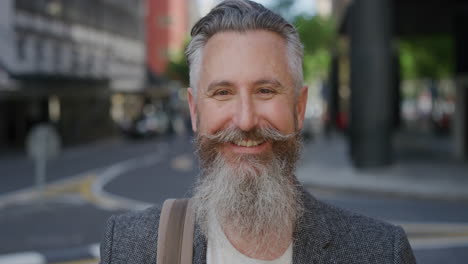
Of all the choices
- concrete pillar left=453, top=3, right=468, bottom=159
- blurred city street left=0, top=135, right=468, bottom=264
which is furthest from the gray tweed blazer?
concrete pillar left=453, top=3, right=468, bottom=159

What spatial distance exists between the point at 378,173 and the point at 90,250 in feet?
36.0

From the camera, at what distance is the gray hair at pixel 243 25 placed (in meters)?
1.86

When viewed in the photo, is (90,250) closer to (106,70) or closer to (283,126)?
(283,126)

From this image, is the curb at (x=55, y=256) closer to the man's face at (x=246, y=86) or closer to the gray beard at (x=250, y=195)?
the gray beard at (x=250, y=195)

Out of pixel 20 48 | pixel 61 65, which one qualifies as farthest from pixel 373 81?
pixel 61 65

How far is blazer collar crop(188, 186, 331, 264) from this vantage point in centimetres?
186

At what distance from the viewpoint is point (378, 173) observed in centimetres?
1803

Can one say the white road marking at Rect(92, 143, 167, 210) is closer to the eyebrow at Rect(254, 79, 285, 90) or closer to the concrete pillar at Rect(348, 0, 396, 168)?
the concrete pillar at Rect(348, 0, 396, 168)

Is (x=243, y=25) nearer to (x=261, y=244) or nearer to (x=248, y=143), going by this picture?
(x=248, y=143)

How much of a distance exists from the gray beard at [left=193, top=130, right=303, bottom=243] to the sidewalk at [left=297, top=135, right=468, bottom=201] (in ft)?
30.7

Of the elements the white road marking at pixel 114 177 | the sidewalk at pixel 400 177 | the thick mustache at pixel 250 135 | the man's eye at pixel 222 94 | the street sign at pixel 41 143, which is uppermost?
the man's eye at pixel 222 94

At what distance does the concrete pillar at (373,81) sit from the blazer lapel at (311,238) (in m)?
17.7

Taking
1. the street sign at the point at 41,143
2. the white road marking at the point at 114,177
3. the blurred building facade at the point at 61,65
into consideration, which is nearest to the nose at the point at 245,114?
the white road marking at the point at 114,177

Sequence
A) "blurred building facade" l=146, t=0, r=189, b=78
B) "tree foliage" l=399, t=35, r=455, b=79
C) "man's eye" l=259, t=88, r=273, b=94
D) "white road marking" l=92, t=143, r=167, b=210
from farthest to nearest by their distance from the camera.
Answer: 1. "blurred building facade" l=146, t=0, r=189, b=78
2. "tree foliage" l=399, t=35, r=455, b=79
3. "white road marking" l=92, t=143, r=167, b=210
4. "man's eye" l=259, t=88, r=273, b=94
